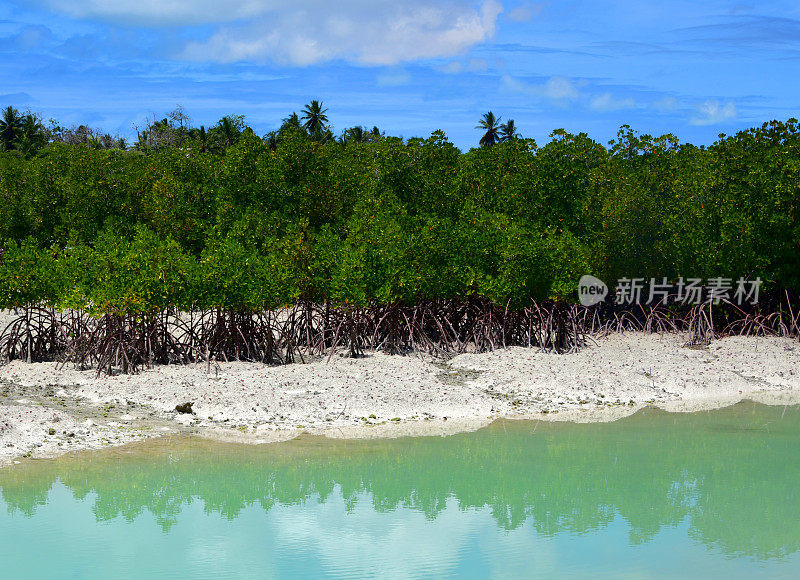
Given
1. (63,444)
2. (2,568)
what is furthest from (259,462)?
(2,568)

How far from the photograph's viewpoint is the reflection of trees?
9.70m

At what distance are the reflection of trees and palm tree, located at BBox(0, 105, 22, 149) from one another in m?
70.9

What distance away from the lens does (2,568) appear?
7.93 metres

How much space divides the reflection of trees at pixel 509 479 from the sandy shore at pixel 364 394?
888mm

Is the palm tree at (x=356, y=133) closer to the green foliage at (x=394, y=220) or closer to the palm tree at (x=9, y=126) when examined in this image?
the palm tree at (x=9, y=126)

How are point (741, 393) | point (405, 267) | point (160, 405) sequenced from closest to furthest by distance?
point (160, 405), point (741, 393), point (405, 267)

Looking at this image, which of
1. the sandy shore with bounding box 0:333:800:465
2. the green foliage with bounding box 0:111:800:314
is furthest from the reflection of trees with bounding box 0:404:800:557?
the green foliage with bounding box 0:111:800:314

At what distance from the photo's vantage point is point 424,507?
10.0m

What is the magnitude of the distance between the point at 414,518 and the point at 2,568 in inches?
161

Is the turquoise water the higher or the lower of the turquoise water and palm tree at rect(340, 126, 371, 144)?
the lower

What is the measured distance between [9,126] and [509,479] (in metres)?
74.7

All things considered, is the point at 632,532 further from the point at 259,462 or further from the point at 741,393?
the point at 741,393

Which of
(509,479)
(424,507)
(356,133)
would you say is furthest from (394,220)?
(356,133)

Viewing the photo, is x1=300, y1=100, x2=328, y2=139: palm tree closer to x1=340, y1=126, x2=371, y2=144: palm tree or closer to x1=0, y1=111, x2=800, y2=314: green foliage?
x1=340, y1=126, x2=371, y2=144: palm tree
